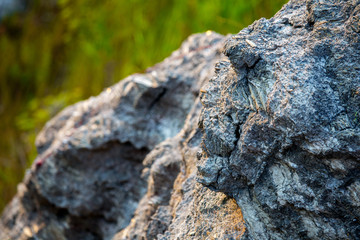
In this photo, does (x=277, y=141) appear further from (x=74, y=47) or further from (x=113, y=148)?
(x=74, y=47)

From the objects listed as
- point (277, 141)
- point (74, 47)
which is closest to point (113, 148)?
point (277, 141)

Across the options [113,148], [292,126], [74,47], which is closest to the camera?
[292,126]

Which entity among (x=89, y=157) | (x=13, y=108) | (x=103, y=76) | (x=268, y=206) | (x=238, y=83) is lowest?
(x=268, y=206)

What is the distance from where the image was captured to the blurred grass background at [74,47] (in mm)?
3922

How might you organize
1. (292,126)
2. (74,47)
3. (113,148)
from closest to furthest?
(292,126) < (113,148) < (74,47)

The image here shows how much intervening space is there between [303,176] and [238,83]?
0.37 metres

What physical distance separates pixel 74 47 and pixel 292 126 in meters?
5.04

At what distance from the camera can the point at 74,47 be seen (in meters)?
5.64

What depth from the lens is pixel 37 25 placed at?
242 inches

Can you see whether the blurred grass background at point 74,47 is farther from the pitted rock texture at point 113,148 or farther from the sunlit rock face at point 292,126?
the sunlit rock face at point 292,126

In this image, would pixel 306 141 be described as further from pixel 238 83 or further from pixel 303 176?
pixel 238 83

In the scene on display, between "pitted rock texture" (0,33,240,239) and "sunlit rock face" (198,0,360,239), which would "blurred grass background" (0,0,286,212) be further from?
"sunlit rock face" (198,0,360,239)

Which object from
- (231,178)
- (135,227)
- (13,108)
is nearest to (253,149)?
(231,178)

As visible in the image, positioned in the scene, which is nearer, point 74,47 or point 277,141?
point 277,141
